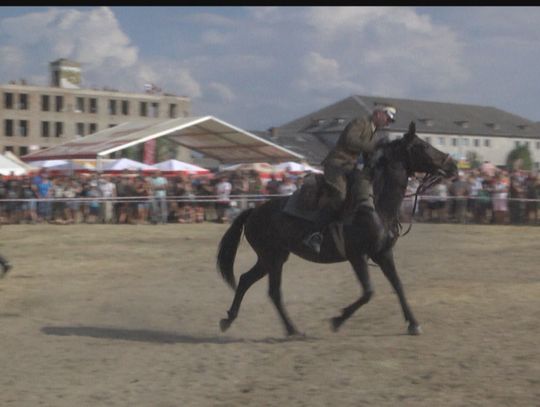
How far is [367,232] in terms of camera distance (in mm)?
9453

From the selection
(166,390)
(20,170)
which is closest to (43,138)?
(20,170)

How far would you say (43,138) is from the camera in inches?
3957

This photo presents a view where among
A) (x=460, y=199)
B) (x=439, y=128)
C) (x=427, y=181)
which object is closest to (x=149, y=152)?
(x=460, y=199)

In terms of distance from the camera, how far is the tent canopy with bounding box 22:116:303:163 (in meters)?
37.0

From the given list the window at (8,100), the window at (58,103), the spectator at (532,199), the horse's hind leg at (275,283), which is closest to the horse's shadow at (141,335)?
the horse's hind leg at (275,283)

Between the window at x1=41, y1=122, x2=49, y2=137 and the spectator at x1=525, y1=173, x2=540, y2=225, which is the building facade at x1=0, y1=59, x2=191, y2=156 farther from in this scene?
the spectator at x1=525, y1=173, x2=540, y2=225

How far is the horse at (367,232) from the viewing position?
9.48 metres

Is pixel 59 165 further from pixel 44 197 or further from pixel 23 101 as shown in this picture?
pixel 23 101

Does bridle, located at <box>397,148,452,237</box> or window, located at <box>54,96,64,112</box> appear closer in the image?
bridle, located at <box>397,148,452,237</box>

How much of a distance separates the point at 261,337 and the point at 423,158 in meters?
2.73

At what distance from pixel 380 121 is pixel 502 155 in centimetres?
10856

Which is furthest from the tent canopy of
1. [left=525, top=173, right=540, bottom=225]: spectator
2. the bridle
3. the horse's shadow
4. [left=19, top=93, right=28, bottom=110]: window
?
[left=19, top=93, right=28, bottom=110]: window

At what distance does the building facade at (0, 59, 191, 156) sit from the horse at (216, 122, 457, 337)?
292 feet

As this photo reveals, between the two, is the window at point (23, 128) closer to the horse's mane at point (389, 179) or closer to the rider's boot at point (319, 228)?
the rider's boot at point (319, 228)
